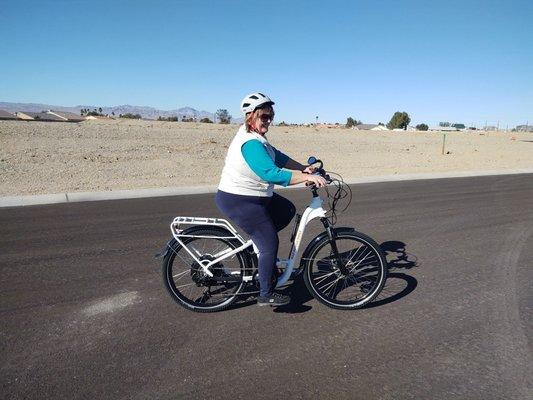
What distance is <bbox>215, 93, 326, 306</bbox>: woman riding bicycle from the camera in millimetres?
3744

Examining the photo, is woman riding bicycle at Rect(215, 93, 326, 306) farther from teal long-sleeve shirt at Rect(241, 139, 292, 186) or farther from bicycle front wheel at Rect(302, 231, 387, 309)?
bicycle front wheel at Rect(302, 231, 387, 309)

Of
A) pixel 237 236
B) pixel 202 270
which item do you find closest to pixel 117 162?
→ pixel 202 270

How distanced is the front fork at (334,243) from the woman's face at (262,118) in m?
1.11

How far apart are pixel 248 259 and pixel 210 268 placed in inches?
15.8

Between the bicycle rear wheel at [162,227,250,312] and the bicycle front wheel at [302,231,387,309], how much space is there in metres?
0.72

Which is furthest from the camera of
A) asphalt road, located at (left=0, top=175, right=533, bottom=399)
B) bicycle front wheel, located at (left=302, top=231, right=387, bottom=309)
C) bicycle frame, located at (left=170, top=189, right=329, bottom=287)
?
bicycle front wheel, located at (left=302, top=231, right=387, bottom=309)

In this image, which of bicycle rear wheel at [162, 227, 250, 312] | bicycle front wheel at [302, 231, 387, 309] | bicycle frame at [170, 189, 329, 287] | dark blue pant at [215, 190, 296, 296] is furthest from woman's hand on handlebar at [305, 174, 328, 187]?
bicycle rear wheel at [162, 227, 250, 312]

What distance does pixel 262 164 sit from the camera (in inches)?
146

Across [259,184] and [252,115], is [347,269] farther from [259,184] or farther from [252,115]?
[252,115]

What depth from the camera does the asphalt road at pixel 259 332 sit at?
10.6 feet

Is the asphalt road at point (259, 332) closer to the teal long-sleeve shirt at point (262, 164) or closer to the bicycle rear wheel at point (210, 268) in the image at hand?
the bicycle rear wheel at point (210, 268)

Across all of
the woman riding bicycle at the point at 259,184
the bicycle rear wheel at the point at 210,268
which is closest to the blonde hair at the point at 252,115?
the woman riding bicycle at the point at 259,184

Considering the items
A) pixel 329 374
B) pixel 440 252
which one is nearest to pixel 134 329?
pixel 329 374

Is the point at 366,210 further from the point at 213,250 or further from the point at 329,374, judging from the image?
the point at 329,374
